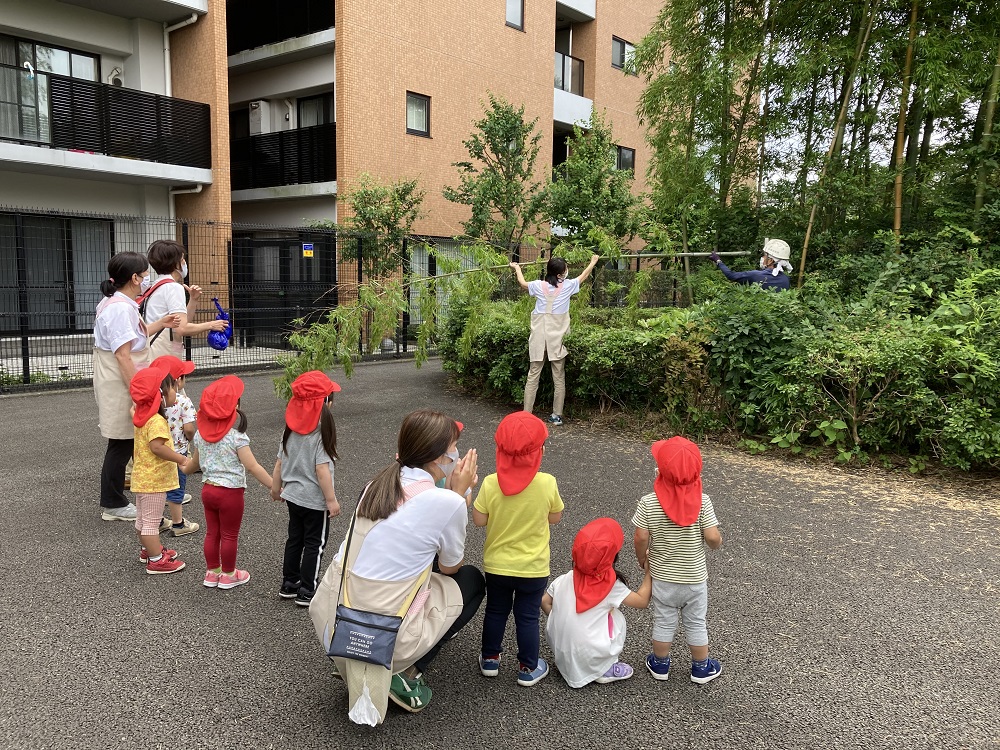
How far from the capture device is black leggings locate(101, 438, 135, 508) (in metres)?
4.83

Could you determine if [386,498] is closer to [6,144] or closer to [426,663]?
[426,663]

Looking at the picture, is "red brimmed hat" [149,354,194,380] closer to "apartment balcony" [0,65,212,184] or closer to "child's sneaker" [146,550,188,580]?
"child's sneaker" [146,550,188,580]

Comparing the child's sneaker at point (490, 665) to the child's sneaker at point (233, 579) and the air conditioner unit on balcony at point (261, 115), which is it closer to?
the child's sneaker at point (233, 579)

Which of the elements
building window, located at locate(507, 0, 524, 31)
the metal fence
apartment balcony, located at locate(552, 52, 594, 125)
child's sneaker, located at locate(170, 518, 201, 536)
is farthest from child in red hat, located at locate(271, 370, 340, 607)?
apartment balcony, located at locate(552, 52, 594, 125)

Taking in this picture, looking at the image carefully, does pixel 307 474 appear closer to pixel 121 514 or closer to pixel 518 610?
pixel 518 610

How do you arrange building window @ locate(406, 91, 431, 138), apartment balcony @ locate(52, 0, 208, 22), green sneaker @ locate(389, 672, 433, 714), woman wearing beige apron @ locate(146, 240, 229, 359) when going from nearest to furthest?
green sneaker @ locate(389, 672, 433, 714)
woman wearing beige apron @ locate(146, 240, 229, 359)
apartment balcony @ locate(52, 0, 208, 22)
building window @ locate(406, 91, 431, 138)

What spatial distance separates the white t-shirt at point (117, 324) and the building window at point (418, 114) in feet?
41.9

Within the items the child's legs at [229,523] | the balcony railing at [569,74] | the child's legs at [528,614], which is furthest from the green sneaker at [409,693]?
the balcony railing at [569,74]

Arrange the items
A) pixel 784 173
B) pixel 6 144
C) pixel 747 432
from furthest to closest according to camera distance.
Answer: pixel 6 144 < pixel 784 173 < pixel 747 432

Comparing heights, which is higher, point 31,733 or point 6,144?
point 6,144

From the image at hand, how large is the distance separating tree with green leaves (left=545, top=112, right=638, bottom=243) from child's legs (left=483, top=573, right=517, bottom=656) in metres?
12.8

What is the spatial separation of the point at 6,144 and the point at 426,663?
13.0m

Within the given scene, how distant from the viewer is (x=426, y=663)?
2.75 metres

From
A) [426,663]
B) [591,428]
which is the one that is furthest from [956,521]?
[426,663]
